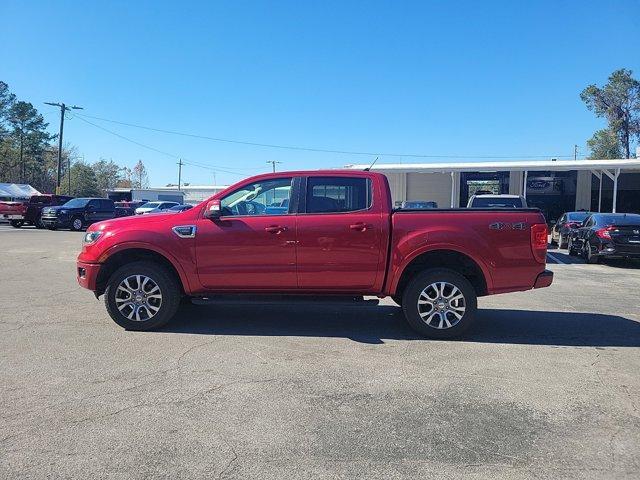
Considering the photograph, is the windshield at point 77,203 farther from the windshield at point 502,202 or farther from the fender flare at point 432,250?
the fender flare at point 432,250

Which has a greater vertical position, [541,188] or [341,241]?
[541,188]

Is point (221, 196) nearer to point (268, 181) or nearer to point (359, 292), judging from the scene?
point (268, 181)

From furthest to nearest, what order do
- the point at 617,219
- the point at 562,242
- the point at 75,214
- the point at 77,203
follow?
the point at 77,203
the point at 75,214
the point at 562,242
the point at 617,219

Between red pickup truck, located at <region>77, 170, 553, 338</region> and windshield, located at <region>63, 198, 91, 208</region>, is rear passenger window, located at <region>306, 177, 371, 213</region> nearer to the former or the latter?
red pickup truck, located at <region>77, 170, 553, 338</region>

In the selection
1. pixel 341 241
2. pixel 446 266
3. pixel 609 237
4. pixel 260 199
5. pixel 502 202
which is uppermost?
pixel 502 202

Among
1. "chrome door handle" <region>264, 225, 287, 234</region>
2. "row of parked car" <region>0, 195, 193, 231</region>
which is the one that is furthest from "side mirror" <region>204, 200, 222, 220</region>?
"row of parked car" <region>0, 195, 193, 231</region>

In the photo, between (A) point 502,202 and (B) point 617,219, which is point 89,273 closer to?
(A) point 502,202

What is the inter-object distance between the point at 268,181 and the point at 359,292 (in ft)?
5.79

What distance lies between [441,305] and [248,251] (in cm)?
236

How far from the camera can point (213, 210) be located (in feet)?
20.4

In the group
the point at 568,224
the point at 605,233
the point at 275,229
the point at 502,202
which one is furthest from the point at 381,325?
the point at 568,224

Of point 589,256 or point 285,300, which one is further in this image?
point 589,256

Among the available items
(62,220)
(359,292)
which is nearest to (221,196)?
(359,292)

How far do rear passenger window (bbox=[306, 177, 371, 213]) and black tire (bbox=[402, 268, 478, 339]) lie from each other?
1155mm
